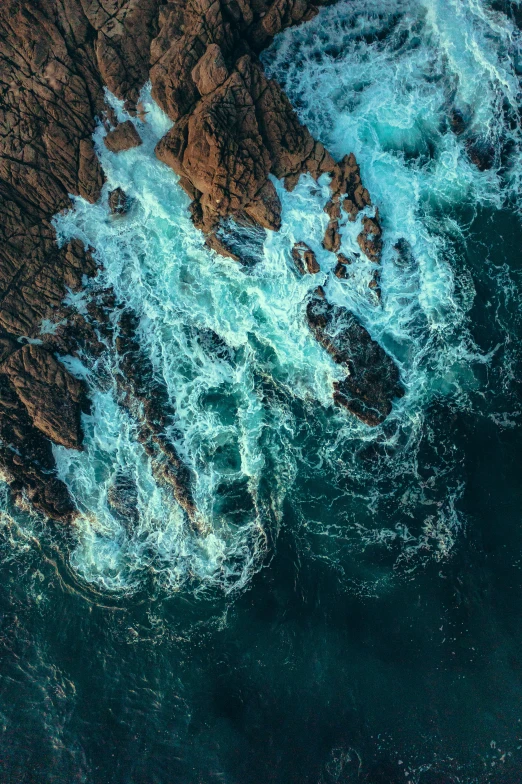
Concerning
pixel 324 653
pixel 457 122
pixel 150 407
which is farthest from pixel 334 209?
pixel 324 653

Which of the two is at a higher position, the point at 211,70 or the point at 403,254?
the point at 211,70

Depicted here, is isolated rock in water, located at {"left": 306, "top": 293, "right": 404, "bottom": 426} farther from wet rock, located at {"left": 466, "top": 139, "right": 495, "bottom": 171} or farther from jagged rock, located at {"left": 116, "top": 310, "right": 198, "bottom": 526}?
wet rock, located at {"left": 466, "top": 139, "right": 495, "bottom": 171}

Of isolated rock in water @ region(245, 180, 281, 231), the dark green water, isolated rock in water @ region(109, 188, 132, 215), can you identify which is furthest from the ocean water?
isolated rock in water @ region(245, 180, 281, 231)

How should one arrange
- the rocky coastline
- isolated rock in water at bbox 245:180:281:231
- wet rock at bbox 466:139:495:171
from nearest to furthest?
the rocky coastline, isolated rock in water at bbox 245:180:281:231, wet rock at bbox 466:139:495:171

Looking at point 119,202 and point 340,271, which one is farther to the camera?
point 119,202

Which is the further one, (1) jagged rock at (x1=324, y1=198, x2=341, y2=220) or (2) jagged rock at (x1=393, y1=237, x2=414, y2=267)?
(2) jagged rock at (x1=393, y1=237, x2=414, y2=267)

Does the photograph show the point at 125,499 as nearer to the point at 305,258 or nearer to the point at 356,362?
the point at 356,362

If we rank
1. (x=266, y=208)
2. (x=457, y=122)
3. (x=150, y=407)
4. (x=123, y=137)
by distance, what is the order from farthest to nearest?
(x=457, y=122) < (x=150, y=407) < (x=123, y=137) < (x=266, y=208)
